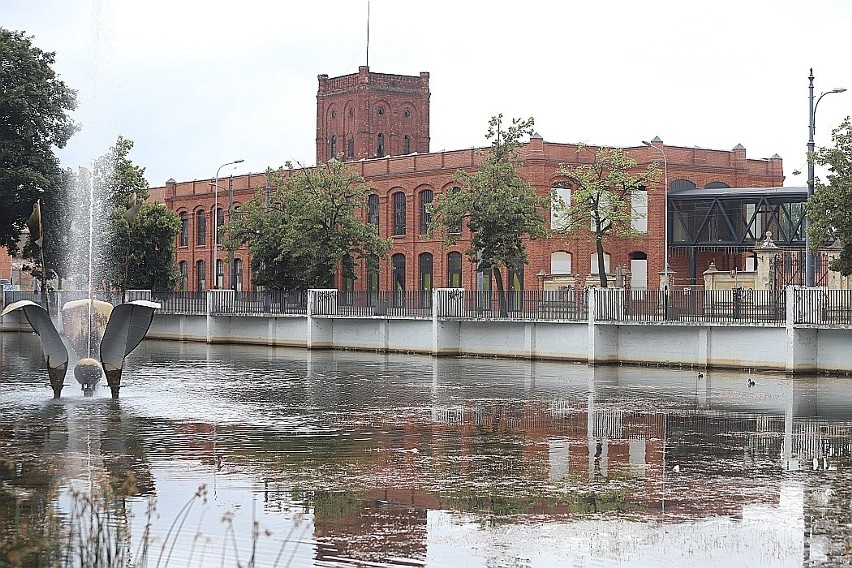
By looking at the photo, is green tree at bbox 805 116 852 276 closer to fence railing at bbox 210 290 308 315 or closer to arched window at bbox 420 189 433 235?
fence railing at bbox 210 290 308 315

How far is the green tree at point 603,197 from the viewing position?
61188 mm

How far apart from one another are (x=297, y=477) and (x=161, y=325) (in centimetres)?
4958

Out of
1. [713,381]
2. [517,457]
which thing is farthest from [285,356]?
[517,457]

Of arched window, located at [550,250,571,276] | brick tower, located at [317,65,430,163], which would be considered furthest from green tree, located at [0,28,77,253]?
brick tower, located at [317,65,430,163]

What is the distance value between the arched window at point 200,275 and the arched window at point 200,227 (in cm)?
145

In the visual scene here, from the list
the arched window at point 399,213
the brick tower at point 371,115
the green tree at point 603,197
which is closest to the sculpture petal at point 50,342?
the green tree at point 603,197

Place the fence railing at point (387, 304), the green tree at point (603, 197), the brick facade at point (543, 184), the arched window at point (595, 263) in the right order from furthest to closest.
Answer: the arched window at point (595, 263) → the brick facade at point (543, 184) → the green tree at point (603, 197) → the fence railing at point (387, 304)

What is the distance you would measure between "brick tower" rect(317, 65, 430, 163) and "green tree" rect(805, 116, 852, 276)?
7067cm

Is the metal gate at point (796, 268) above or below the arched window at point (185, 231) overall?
below

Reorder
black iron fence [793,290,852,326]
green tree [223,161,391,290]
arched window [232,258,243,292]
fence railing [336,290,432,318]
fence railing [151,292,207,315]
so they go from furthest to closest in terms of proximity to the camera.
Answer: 1. arched window [232,258,243,292]
2. fence railing [151,292,207,315]
3. green tree [223,161,391,290]
4. fence railing [336,290,432,318]
5. black iron fence [793,290,852,326]

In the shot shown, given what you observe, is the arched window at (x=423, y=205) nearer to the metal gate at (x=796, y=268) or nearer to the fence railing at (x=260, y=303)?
the fence railing at (x=260, y=303)

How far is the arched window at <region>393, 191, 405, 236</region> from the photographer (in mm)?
76625

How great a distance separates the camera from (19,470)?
1641 centimetres

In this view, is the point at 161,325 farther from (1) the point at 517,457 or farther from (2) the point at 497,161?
(1) the point at 517,457
